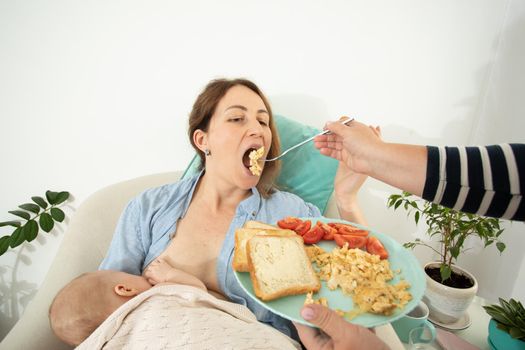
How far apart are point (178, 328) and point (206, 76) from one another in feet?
4.74

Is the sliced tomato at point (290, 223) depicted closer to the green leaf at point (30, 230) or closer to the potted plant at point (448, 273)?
the potted plant at point (448, 273)

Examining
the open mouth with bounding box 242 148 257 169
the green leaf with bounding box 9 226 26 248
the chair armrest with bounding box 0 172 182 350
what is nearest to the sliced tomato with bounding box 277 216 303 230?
the open mouth with bounding box 242 148 257 169

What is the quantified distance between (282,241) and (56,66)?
189cm

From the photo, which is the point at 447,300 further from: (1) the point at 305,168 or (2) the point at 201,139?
(2) the point at 201,139

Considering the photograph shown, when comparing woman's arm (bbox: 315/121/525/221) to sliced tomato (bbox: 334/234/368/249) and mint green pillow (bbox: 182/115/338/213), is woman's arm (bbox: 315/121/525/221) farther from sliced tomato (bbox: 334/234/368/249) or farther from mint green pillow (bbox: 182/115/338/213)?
mint green pillow (bbox: 182/115/338/213)

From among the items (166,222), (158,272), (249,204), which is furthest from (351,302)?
(166,222)

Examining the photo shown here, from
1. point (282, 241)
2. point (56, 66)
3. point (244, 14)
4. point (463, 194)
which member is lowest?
point (282, 241)

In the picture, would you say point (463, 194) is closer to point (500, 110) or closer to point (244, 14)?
point (500, 110)

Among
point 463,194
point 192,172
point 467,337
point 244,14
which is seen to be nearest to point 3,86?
point 192,172

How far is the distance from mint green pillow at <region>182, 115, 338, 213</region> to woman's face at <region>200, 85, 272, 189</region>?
19 cm

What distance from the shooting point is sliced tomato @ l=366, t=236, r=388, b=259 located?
40.7 inches

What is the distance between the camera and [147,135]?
6.57 feet

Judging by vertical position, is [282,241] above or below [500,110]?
below

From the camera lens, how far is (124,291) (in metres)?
1.08
